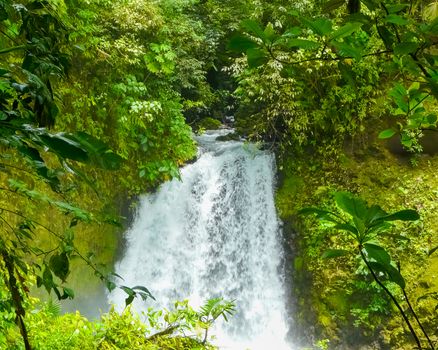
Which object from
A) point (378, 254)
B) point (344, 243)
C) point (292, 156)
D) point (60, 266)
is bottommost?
point (344, 243)

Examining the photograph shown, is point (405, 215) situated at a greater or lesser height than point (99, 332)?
greater

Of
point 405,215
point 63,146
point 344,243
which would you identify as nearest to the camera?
point 63,146

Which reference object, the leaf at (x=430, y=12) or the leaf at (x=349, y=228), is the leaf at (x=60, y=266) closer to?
the leaf at (x=349, y=228)

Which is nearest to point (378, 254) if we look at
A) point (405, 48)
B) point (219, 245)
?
point (405, 48)

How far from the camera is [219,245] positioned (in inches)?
234

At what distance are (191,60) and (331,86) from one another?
249 centimetres

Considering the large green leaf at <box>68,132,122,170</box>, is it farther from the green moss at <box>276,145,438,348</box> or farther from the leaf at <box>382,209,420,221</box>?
the green moss at <box>276,145,438,348</box>

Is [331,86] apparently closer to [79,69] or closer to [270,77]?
[270,77]

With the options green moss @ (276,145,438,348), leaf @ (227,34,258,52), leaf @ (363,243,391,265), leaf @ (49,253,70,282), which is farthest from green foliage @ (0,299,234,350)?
green moss @ (276,145,438,348)

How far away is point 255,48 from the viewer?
67 cm

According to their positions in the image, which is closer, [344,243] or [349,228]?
[349,228]

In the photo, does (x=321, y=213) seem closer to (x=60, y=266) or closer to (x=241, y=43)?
(x=241, y=43)

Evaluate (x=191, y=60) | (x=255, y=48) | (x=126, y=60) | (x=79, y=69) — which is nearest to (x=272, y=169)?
(x=191, y=60)

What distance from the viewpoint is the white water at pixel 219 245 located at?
18.2 ft
